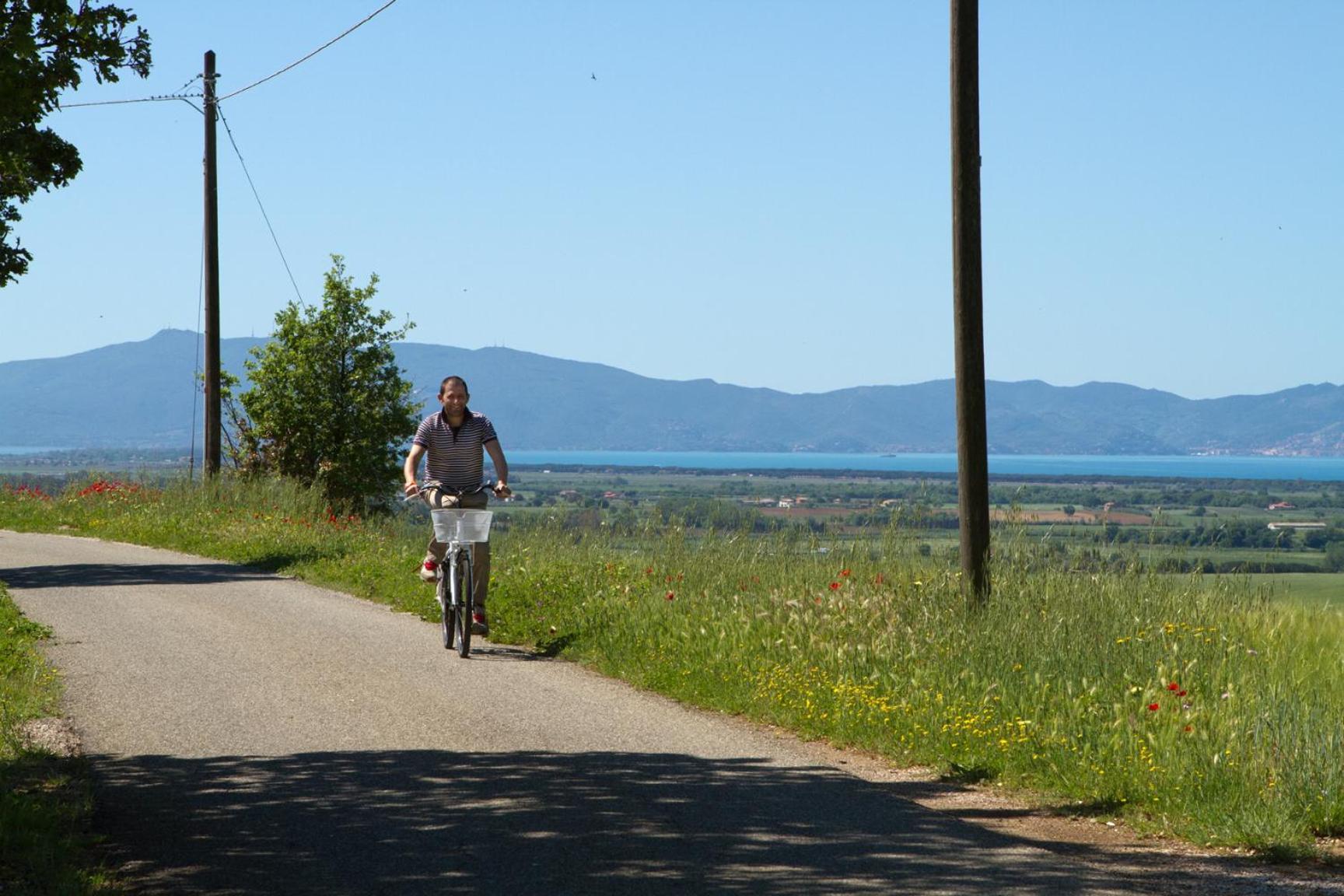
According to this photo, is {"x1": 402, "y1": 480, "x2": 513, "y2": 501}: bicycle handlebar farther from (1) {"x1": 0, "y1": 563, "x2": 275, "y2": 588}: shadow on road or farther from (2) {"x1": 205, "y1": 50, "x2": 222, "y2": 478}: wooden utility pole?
(2) {"x1": 205, "y1": 50, "x2": 222, "y2": 478}: wooden utility pole

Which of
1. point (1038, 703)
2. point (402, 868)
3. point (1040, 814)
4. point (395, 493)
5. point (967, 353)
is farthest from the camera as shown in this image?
point (395, 493)

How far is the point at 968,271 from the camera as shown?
11.5 m

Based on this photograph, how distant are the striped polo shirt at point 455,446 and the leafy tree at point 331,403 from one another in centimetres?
1939

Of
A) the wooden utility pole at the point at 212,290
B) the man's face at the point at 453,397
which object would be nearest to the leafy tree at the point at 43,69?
the man's face at the point at 453,397

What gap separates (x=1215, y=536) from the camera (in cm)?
1220

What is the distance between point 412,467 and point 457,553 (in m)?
0.85

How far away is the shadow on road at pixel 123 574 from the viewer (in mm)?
18156

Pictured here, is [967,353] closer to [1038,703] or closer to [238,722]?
[1038,703]

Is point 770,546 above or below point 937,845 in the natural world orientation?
above

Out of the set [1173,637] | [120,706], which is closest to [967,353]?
[1173,637]

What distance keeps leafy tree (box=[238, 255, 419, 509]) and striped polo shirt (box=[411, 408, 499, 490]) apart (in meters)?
19.4

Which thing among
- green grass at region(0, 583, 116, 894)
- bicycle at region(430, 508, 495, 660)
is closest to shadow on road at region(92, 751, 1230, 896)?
green grass at region(0, 583, 116, 894)

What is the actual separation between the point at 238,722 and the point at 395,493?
83.0 feet

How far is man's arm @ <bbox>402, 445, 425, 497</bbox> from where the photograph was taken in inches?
505
